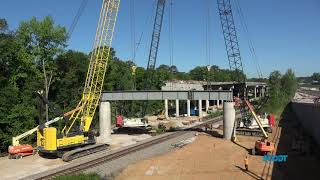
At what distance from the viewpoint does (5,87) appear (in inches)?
2012

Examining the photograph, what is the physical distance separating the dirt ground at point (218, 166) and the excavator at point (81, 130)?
9.46m

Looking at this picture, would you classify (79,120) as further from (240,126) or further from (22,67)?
(240,126)

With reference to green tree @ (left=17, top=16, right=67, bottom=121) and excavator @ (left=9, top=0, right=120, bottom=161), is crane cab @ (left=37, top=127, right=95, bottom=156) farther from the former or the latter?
green tree @ (left=17, top=16, right=67, bottom=121)

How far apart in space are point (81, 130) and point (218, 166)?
18031 millimetres

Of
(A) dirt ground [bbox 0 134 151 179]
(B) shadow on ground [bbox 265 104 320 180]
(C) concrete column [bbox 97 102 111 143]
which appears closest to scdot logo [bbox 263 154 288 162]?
(B) shadow on ground [bbox 265 104 320 180]

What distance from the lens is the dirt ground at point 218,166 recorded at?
29812mm

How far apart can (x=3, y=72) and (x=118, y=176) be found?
1197 inches

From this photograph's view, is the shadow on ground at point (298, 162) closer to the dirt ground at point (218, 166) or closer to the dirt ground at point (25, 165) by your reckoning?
the dirt ground at point (218, 166)

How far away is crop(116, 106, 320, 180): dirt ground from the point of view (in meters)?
29.8

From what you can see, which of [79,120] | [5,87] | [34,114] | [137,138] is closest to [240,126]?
[137,138]

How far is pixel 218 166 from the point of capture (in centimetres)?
3338

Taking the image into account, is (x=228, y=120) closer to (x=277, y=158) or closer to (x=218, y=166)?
(x=277, y=158)

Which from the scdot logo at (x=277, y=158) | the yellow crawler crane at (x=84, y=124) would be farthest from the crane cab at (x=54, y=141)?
the scdot logo at (x=277, y=158)

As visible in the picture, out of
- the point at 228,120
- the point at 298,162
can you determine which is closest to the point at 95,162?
the point at 298,162
